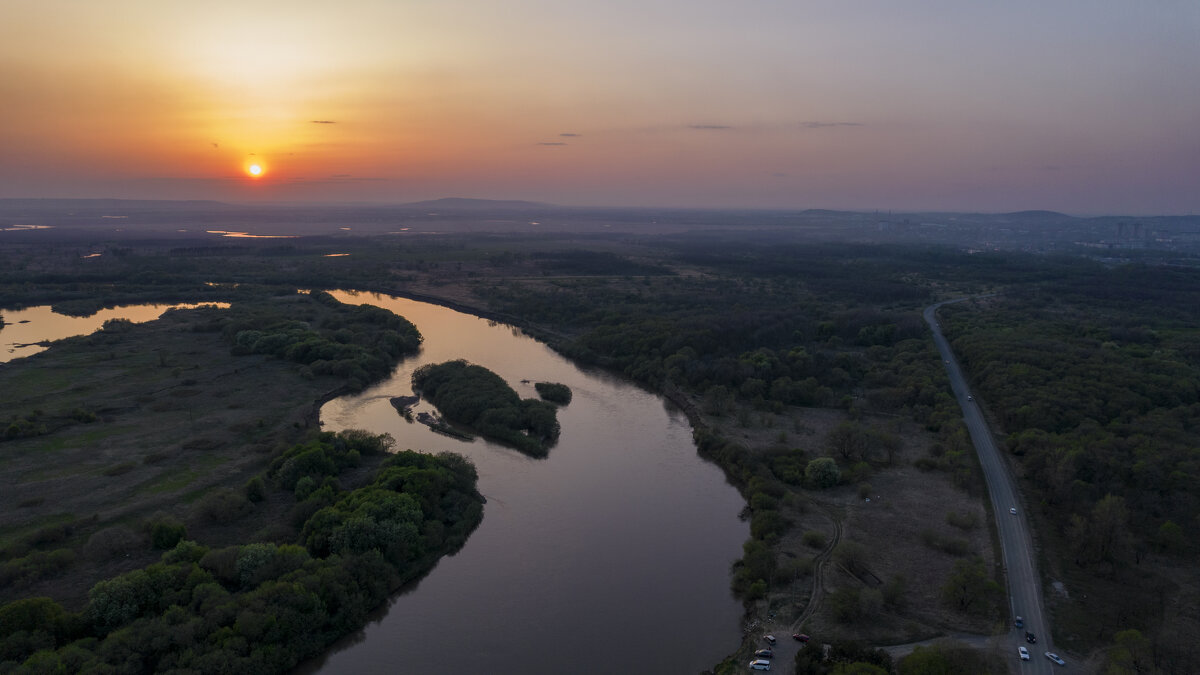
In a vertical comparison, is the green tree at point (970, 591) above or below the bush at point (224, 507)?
above

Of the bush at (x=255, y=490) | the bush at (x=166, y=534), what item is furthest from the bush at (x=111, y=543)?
the bush at (x=255, y=490)

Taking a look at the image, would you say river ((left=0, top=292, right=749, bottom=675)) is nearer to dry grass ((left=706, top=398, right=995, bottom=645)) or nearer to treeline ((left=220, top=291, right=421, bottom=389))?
dry grass ((left=706, top=398, right=995, bottom=645))

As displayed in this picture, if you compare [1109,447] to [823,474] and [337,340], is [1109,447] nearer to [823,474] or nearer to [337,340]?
[823,474]

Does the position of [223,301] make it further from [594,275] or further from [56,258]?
[56,258]

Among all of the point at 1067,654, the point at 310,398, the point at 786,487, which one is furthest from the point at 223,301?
the point at 1067,654

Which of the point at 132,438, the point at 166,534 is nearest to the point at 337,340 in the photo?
the point at 132,438

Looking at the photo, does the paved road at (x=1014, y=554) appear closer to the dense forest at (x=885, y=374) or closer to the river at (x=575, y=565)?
the dense forest at (x=885, y=374)

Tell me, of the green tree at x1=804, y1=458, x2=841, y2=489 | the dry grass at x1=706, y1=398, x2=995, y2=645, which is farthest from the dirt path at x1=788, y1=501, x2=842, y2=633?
the green tree at x1=804, y1=458, x2=841, y2=489
